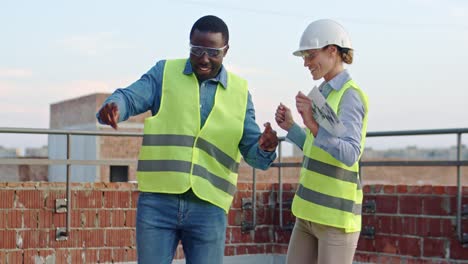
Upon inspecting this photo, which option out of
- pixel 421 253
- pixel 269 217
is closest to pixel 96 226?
pixel 269 217

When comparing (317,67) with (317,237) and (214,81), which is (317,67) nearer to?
(214,81)

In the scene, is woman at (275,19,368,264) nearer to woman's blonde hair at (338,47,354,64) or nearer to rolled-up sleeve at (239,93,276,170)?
woman's blonde hair at (338,47,354,64)

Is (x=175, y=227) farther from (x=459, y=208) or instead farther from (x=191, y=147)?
(x=459, y=208)

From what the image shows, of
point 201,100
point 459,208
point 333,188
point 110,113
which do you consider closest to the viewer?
point 110,113

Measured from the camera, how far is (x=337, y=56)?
412 cm

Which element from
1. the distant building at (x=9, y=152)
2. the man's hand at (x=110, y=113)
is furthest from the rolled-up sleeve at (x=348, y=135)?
the distant building at (x=9, y=152)

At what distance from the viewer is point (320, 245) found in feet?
13.2

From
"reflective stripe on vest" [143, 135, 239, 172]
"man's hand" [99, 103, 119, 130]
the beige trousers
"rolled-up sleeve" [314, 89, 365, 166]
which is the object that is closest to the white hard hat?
"rolled-up sleeve" [314, 89, 365, 166]

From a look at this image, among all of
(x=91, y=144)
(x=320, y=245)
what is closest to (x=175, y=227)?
(x=320, y=245)

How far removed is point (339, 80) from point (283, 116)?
0.34 meters

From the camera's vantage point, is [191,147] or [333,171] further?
[333,171]

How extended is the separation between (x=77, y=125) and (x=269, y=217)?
96.9ft

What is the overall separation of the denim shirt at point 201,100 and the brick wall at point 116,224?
3408 millimetres

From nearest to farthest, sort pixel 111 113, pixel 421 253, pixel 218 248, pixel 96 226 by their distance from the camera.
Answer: pixel 111 113
pixel 218 248
pixel 421 253
pixel 96 226
